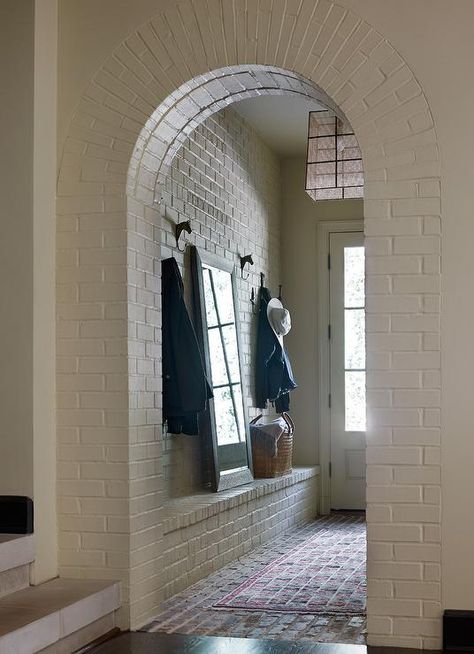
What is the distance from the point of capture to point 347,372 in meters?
9.15

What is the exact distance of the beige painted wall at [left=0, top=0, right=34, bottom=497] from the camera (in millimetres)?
4324

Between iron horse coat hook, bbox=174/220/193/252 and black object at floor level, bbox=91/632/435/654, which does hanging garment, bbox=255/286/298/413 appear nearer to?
iron horse coat hook, bbox=174/220/193/252

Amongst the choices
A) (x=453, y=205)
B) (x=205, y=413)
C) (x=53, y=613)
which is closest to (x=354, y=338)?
(x=205, y=413)

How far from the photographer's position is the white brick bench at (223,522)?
17.5ft

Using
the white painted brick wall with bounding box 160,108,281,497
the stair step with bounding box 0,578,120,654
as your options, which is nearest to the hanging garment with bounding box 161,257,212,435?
the white painted brick wall with bounding box 160,108,281,497

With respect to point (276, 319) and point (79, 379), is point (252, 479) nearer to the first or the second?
point (276, 319)

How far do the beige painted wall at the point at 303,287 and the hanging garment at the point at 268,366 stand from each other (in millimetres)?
981

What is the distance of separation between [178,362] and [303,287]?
3.73 metres

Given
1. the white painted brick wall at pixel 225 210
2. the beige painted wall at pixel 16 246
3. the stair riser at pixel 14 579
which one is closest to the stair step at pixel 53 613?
the stair riser at pixel 14 579

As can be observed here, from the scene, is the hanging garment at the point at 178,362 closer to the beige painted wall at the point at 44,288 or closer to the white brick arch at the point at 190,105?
the white brick arch at the point at 190,105

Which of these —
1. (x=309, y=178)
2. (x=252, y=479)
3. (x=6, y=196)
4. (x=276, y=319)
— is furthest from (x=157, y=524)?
(x=276, y=319)

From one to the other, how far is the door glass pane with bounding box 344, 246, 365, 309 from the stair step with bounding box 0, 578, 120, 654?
17.2ft

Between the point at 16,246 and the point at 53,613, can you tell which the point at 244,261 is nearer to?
the point at 16,246

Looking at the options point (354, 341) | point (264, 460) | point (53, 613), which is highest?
point (354, 341)
